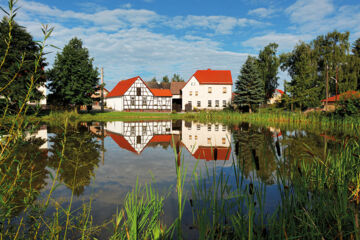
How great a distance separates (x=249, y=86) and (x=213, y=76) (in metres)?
14.0

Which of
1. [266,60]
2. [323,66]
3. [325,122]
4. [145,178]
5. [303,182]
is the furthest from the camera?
[266,60]

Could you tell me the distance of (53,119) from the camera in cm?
2580

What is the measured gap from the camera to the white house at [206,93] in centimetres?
5181

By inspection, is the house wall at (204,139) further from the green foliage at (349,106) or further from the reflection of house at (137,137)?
the green foliage at (349,106)

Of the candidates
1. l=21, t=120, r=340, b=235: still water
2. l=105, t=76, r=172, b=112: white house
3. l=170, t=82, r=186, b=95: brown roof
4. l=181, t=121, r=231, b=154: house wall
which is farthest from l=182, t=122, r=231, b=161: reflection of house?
l=170, t=82, r=186, b=95: brown roof

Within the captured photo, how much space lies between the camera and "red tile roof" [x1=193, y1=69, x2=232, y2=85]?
51.8 metres

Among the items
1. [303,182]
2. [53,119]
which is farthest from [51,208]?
[53,119]

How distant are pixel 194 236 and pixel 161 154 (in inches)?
253

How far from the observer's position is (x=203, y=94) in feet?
171

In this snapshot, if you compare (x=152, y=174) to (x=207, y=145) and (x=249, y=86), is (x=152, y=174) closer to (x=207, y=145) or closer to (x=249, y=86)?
(x=207, y=145)

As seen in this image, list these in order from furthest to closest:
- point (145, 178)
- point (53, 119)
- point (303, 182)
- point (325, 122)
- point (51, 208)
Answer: point (53, 119), point (325, 122), point (145, 178), point (51, 208), point (303, 182)

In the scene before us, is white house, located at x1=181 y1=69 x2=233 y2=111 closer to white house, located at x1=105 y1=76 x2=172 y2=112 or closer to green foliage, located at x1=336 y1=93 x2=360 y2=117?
white house, located at x1=105 y1=76 x2=172 y2=112

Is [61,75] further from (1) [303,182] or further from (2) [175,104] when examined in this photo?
(1) [303,182]

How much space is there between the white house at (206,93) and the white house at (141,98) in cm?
407
